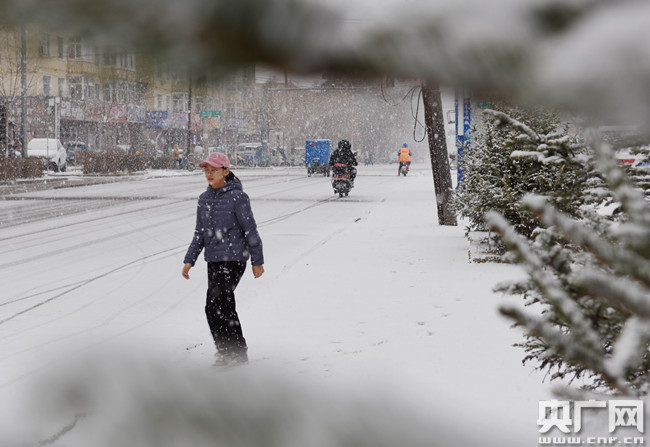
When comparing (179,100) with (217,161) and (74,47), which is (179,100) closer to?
(74,47)

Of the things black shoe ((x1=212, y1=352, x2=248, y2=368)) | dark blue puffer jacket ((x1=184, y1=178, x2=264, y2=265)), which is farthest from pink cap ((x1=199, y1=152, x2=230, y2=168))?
black shoe ((x1=212, y1=352, x2=248, y2=368))

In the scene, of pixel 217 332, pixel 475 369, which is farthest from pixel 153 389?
pixel 217 332

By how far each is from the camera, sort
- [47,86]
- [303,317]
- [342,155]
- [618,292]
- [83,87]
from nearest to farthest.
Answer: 1. [618,292]
2. [83,87]
3. [47,86]
4. [303,317]
5. [342,155]

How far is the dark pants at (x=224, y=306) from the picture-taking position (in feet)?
19.1

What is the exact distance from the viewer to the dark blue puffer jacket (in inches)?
229

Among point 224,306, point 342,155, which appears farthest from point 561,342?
point 342,155

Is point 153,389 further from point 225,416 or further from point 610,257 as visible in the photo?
point 610,257

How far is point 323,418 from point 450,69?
0.52 m

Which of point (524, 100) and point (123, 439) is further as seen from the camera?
point (123, 439)

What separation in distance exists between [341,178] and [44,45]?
76.9 feet

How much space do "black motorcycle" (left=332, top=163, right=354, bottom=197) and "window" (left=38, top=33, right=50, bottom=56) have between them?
23.1 m

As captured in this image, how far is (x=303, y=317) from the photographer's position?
729 cm

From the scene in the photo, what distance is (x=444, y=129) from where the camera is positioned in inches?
556

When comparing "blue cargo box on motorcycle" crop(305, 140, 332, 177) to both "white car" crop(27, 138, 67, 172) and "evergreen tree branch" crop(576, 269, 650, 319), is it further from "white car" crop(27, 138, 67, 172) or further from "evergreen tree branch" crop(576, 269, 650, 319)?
"evergreen tree branch" crop(576, 269, 650, 319)
